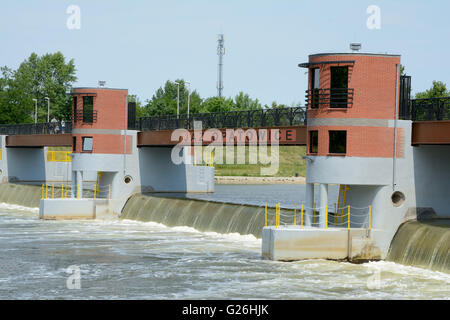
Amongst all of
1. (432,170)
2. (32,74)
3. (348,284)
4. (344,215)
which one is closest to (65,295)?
(348,284)

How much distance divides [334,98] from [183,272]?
10056 mm

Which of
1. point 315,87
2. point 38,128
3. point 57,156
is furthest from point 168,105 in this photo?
point 315,87

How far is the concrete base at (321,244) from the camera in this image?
34031 millimetres

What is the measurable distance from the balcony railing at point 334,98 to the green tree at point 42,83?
342 ft

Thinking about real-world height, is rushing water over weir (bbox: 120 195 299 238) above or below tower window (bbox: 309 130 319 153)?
below

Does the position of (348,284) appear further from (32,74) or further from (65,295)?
(32,74)

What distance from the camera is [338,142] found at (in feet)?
115

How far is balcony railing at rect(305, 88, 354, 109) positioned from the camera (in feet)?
114

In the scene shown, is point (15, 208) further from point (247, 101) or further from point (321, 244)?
point (247, 101)

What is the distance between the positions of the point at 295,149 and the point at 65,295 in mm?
104750

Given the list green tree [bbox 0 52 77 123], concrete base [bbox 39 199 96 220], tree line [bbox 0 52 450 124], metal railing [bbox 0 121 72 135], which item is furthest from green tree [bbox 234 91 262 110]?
concrete base [bbox 39 199 96 220]

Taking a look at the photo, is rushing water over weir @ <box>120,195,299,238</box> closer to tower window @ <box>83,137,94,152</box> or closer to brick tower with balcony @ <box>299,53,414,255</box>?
tower window @ <box>83,137,94,152</box>

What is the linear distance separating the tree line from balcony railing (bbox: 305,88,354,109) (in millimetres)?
80345
